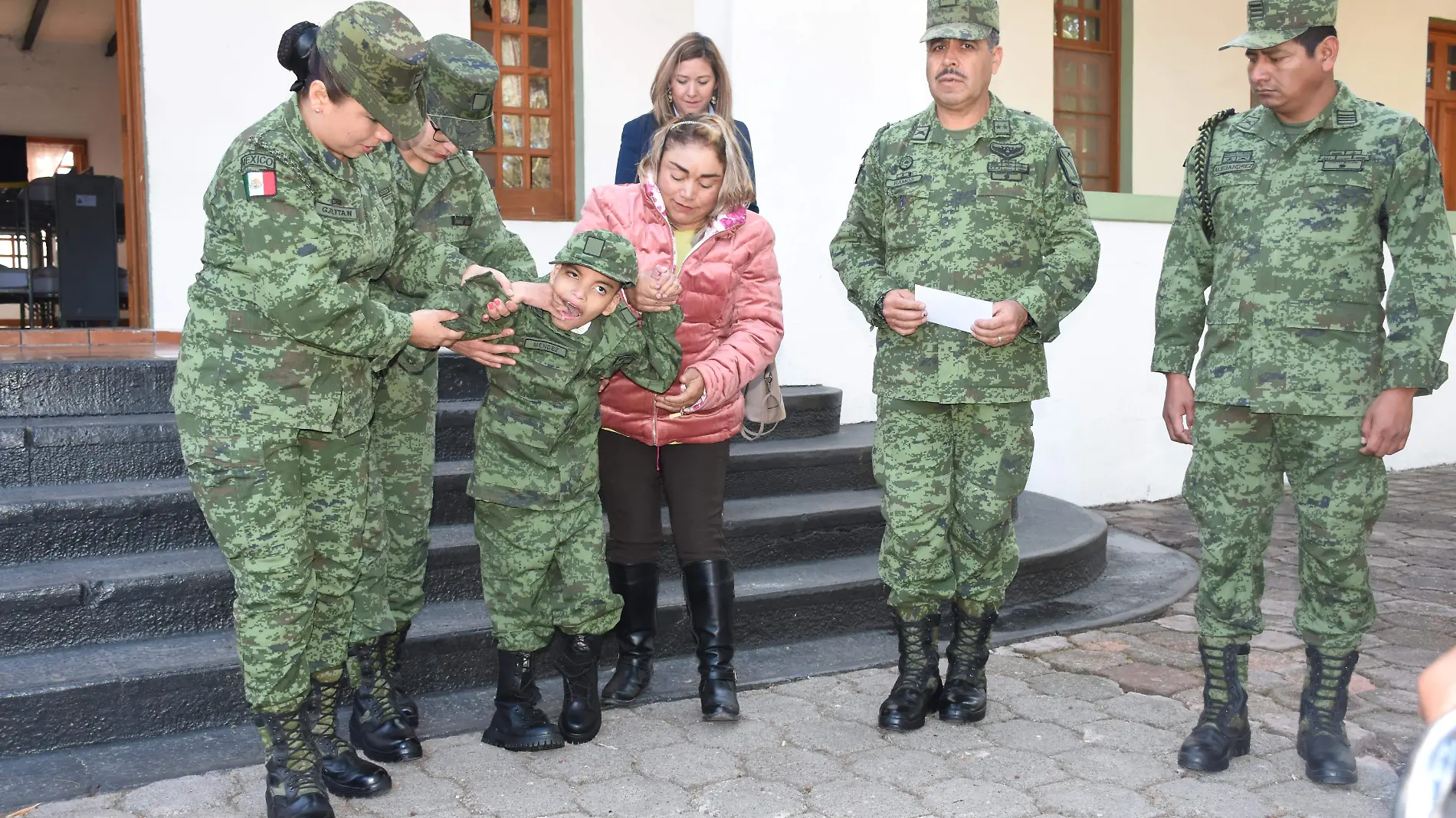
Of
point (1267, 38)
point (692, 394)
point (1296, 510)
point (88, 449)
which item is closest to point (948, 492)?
point (692, 394)

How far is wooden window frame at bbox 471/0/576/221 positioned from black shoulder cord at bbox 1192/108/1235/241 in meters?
3.78

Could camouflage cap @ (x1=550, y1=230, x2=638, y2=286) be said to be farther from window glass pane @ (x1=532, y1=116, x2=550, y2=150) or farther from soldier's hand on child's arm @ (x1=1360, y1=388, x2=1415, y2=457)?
window glass pane @ (x1=532, y1=116, x2=550, y2=150)

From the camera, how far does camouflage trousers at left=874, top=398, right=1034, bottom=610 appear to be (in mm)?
3701

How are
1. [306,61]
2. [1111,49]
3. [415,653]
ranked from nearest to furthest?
1. [306,61]
2. [415,653]
3. [1111,49]

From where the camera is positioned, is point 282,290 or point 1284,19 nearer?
point 282,290

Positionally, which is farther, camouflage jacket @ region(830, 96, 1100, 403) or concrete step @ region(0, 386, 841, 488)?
concrete step @ region(0, 386, 841, 488)

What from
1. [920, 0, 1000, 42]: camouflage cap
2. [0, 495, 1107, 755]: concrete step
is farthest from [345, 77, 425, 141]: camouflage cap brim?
[0, 495, 1107, 755]: concrete step

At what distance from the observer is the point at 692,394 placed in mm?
3658

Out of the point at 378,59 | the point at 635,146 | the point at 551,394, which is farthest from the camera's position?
the point at 635,146

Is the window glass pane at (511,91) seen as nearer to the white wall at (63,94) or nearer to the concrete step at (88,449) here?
the concrete step at (88,449)

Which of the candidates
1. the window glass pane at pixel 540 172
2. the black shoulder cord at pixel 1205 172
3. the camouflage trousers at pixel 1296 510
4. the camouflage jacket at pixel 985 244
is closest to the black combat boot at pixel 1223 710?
the camouflage trousers at pixel 1296 510

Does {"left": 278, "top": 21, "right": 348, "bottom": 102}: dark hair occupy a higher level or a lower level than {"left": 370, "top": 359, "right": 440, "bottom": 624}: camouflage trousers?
higher

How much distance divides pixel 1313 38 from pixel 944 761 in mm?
2121

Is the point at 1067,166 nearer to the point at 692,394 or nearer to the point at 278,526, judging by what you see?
the point at 692,394
